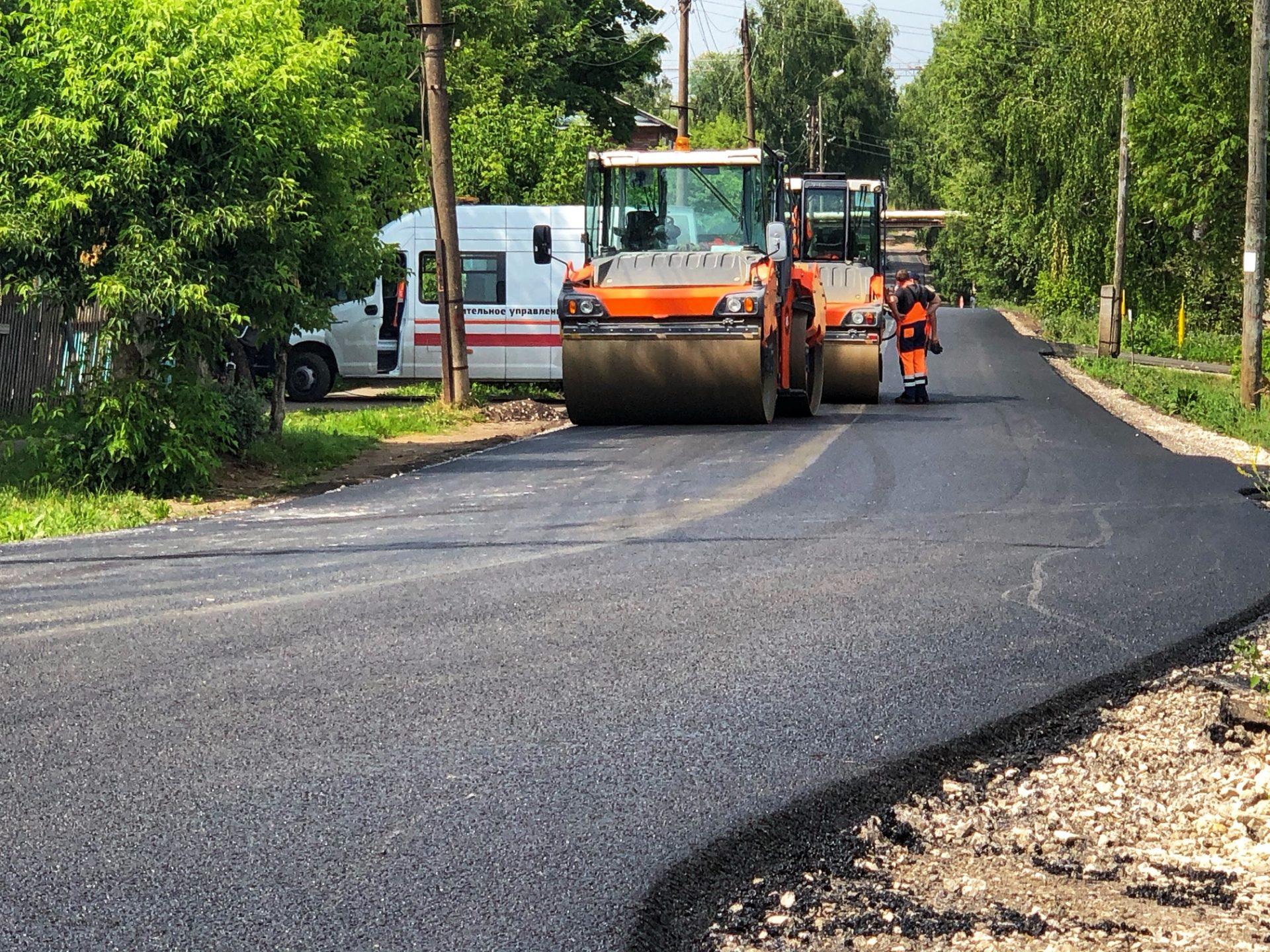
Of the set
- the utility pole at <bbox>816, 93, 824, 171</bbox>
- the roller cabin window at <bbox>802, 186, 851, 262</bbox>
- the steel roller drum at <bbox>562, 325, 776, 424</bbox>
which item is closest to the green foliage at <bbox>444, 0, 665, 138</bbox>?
the roller cabin window at <bbox>802, 186, 851, 262</bbox>

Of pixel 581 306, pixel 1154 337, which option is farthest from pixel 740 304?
pixel 1154 337

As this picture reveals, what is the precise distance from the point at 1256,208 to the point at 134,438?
1741 cm

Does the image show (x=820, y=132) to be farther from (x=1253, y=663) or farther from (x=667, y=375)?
(x=1253, y=663)

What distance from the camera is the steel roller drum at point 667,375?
1761cm

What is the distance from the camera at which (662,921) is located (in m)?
4.27

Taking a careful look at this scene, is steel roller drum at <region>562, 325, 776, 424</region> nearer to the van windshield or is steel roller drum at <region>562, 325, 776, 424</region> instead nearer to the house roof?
the van windshield

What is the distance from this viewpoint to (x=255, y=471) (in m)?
15.0

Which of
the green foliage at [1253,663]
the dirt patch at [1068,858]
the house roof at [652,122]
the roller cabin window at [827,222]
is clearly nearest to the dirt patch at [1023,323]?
the roller cabin window at [827,222]

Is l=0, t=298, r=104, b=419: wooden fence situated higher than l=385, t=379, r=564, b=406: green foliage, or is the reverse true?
l=0, t=298, r=104, b=419: wooden fence

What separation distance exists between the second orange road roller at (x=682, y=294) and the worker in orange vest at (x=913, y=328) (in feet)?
8.29

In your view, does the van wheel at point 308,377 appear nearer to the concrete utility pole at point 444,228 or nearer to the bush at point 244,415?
the concrete utility pole at point 444,228

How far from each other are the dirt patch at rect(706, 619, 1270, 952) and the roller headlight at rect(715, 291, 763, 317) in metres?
11.2

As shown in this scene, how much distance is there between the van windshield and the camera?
18656 mm

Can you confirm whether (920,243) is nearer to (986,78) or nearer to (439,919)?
(986,78)
